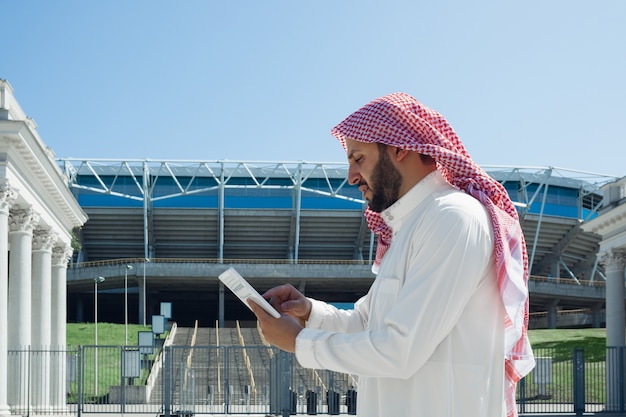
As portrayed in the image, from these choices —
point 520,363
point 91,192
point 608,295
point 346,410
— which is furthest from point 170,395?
point 91,192

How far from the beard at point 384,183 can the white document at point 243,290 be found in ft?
1.55

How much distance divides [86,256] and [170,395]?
56.4 m

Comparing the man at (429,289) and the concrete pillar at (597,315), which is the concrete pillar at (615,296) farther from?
the concrete pillar at (597,315)

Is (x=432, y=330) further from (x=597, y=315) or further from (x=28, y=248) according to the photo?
(x=597, y=315)

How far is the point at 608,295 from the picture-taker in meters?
36.1

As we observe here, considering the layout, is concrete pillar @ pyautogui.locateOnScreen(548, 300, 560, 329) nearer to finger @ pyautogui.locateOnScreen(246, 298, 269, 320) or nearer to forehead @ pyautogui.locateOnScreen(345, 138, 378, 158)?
forehead @ pyautogui.locateOnScreen(345, 138, 378, 158)

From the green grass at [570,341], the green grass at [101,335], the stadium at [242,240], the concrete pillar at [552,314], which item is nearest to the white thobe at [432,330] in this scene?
the green grass at [570,341]

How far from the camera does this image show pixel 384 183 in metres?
3.26

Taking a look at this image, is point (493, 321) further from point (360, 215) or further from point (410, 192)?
point (360, 215)

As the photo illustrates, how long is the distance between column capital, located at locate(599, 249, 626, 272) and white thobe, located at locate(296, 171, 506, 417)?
33590 millimetres

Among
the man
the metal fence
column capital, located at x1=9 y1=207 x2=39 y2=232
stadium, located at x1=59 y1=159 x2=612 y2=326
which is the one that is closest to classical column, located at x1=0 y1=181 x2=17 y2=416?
the metal fence

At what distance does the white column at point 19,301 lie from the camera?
27.4 m

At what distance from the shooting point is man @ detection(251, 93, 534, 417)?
290 centimetres

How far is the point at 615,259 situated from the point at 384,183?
111ft
